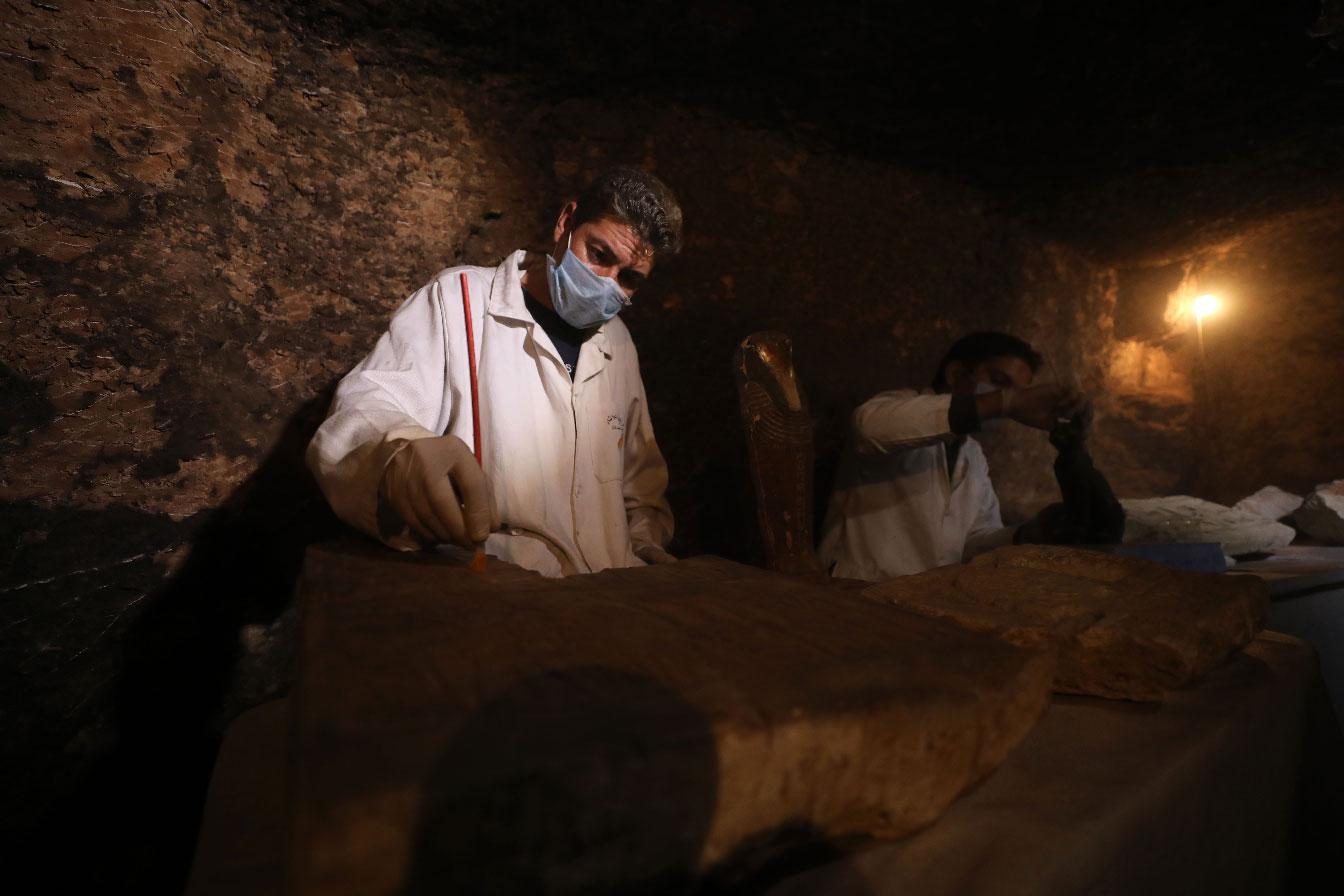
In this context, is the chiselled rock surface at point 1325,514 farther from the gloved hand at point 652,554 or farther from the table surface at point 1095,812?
the gloved hand at point 652,554

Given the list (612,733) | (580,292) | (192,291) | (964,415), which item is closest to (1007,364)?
(964,415)

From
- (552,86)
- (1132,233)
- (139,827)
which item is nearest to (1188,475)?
(1132,233)

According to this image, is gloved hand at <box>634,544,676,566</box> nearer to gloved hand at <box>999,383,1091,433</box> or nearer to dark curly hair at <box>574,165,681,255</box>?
dark curly hair at <box>574,165,681,255</box>

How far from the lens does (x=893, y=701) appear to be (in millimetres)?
521

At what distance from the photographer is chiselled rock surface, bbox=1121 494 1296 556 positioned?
8.66 feet

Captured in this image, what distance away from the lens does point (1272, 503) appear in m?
3.34

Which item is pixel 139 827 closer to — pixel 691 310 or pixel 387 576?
pixel 387 576

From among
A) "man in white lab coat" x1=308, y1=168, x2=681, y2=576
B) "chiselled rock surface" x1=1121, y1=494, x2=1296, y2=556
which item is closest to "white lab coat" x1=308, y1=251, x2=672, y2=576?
"man in white lab coat" x1=308, y1=168, x2=681, y2=576

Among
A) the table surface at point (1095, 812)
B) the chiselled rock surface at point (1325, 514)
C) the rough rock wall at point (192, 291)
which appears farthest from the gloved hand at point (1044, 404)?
the chiselled rock surface at point (1325, 514)

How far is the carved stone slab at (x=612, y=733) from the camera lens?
369 millimetres

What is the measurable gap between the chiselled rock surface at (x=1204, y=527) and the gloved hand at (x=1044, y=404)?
107cm

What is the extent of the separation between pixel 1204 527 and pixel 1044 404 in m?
1.49

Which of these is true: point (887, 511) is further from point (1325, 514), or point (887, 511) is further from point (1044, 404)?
point (1325, 514)

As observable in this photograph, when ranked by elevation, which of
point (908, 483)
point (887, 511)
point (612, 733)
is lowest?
point (887, 511)
